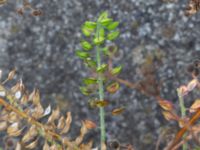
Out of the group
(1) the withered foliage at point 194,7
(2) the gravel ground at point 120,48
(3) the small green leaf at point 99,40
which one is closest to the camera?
(3) the small green leaf at point 99,40

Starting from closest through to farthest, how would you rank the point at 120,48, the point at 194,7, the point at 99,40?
the point at 99,40 < the point at 194,7 < the point at 120,48

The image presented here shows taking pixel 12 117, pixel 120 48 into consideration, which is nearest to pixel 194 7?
pixel 120 48

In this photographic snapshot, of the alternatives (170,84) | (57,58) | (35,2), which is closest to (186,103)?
(170,84)

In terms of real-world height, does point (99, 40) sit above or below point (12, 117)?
above

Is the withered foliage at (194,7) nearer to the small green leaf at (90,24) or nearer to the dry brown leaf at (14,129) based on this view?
the small green leaf at (90,24)

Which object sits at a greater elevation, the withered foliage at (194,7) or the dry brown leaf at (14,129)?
the withered foliage at (194,7)

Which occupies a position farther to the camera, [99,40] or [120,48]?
[120,48]

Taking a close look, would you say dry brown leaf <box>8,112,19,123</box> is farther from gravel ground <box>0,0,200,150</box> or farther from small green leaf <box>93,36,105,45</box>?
gravel ground <box>0,0,200,150</box>

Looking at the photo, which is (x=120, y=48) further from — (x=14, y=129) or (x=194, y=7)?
(x=14, y=129)

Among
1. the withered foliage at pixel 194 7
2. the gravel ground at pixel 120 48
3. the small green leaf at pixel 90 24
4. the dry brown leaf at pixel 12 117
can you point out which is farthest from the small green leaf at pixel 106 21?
the gravel ground at pixel 120 48

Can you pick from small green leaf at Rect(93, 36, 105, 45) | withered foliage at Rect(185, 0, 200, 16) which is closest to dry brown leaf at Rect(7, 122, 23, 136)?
small green leaf at Rect(93, 36, 105, 45)
